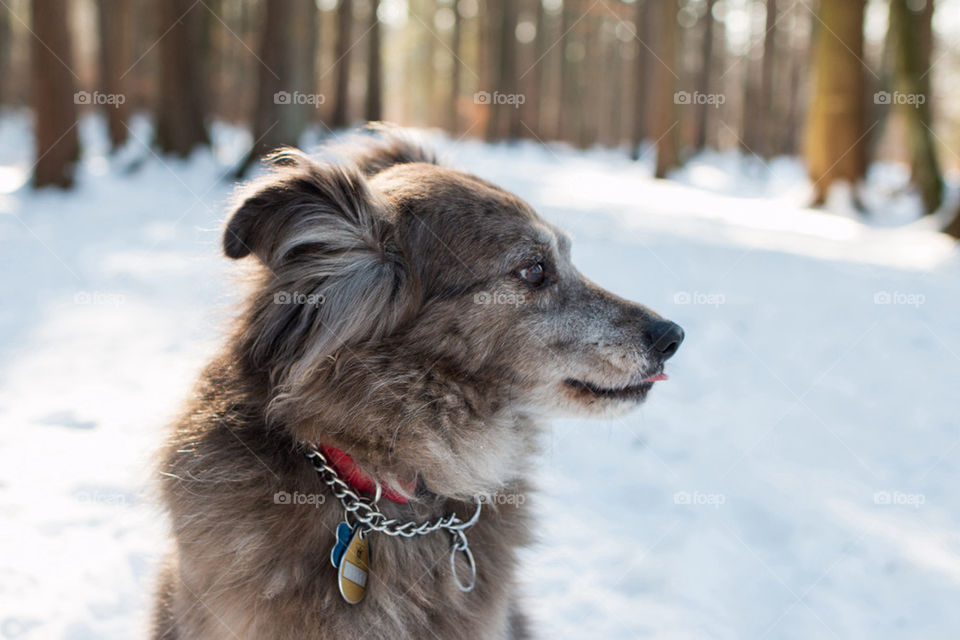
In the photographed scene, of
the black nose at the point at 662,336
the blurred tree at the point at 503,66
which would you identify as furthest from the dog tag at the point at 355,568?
the blurred tree at the point at 503,66

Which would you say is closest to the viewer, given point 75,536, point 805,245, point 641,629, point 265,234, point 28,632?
point 265,234

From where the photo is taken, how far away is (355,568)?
2.38 m

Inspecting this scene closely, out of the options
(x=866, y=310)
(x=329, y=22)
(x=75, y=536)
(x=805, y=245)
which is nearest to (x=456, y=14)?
(x=329, y=22)

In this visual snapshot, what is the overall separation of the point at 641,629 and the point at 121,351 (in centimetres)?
450

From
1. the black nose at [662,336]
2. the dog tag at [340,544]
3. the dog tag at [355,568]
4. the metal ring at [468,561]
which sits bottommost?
the metal ring at [468,561]

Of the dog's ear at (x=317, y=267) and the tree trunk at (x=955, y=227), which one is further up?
the dog's ear at (x=317, y=267)

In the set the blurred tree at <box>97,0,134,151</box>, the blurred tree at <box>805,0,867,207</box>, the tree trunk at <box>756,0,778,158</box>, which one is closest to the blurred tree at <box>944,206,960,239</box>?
the blurred tree at <box>805,0,867,207</box>

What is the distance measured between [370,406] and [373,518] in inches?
14.1

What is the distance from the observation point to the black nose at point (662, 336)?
9.23 ft

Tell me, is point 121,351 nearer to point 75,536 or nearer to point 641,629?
point 75,536

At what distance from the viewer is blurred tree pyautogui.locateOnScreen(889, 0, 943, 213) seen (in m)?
10.4

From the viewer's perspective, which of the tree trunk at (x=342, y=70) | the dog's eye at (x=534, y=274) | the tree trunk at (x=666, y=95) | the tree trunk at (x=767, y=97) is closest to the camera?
the dog's eye at (x=534, y=274)

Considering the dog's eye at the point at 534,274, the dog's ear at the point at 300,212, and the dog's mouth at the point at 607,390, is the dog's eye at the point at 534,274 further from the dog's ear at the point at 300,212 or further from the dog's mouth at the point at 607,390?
the dog's ear at the point at 300,212

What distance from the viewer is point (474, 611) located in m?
2.53
